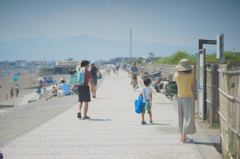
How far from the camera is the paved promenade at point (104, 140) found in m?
5.32

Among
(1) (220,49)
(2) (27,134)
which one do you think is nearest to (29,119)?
(2) (27,134)

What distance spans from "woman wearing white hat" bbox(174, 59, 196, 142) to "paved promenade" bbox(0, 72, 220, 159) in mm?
358

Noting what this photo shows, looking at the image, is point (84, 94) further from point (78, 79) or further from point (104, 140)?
point (104, 140)

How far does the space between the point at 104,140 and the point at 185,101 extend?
2081 millimetres

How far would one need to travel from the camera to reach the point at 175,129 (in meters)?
7.20

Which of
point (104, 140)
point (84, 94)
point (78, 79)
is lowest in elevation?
point (104, 140)

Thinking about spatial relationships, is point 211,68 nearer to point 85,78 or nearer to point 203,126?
point 203,126

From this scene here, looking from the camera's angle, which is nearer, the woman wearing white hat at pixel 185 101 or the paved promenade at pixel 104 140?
the paved promenade at pixel 104 140

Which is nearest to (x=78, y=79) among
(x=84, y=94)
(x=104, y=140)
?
(x=84, y=94)

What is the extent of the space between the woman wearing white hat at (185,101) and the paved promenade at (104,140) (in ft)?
1.17

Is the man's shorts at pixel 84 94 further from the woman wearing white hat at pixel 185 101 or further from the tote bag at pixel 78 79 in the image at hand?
the woman wearing white hat at pixel 185 101

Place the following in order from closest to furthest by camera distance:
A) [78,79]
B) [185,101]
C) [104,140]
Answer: [185,101], [104,140], [78,79]

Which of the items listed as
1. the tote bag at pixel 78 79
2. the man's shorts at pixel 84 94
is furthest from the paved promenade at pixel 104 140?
the tote bag at pixel 78 79

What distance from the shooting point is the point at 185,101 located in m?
5.81
